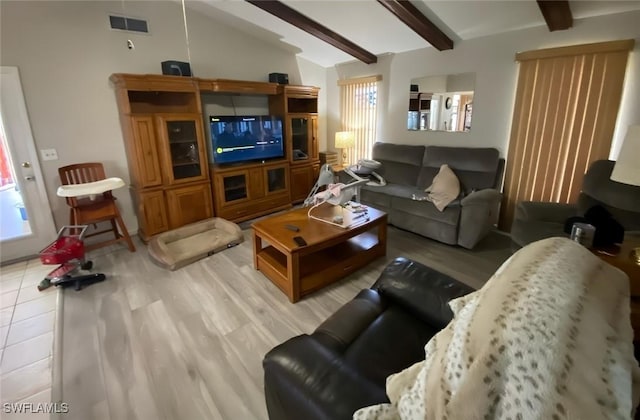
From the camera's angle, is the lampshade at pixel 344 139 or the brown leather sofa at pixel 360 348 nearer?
the brown leather sofa at pixel 360 348

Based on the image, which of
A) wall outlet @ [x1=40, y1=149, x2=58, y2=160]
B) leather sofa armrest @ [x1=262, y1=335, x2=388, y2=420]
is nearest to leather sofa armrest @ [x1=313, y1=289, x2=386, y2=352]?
leather sofa armrest @ [x1=262, y1=335, x2=388, y2=420]

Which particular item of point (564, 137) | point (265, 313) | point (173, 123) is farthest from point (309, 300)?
point (564, 137)

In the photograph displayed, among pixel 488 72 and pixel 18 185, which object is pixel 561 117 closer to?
pixel 488 72

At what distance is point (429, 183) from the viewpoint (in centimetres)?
370

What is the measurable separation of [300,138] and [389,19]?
1.96 metres

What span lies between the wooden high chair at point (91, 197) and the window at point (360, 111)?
3344 millimetres

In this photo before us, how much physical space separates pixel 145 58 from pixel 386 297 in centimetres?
365

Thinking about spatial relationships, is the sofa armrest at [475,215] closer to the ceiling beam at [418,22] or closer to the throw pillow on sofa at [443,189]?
the throw pillow on sofa at [443,189]

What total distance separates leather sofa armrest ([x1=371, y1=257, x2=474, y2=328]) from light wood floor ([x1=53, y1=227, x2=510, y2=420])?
0.74 metres

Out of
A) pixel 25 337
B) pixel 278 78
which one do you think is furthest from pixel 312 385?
pixel 278 78

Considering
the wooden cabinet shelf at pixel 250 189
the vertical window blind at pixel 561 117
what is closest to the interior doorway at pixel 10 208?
the wooden cabinet shelf at pixel 250 189

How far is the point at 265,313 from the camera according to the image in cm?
221

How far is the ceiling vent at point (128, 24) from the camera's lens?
317 cm

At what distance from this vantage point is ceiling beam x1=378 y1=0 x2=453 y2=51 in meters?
2.78
